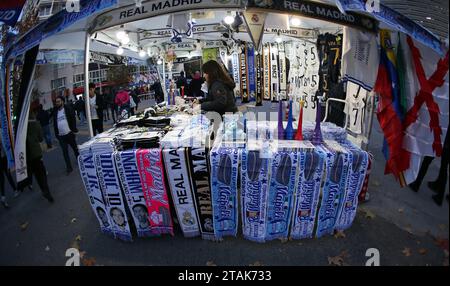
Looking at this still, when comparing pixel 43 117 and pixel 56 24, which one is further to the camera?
pixel 43 117

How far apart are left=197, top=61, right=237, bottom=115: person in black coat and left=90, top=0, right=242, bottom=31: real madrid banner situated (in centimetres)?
68

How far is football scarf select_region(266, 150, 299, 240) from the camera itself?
2209 millimetres

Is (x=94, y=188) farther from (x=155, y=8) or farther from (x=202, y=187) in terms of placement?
(x=155, y=8)

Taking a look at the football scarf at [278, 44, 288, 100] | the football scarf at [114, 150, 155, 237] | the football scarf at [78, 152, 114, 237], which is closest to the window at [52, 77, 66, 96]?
the football scarf at [78, 152, 114, 237]

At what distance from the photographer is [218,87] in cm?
327

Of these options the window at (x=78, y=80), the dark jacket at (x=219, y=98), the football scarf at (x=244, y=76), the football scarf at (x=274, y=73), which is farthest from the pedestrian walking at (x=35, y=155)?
the football scarf at (x=274, y=73)

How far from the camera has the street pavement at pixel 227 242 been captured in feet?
5.40

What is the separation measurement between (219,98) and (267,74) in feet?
25.4

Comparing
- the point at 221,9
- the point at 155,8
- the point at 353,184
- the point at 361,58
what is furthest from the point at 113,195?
the point at 361,58

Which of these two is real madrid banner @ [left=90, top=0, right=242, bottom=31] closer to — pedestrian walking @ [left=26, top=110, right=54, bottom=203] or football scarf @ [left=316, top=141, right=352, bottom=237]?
pedestrian walking @ [left=26, top=110, right=54, bottom=203]

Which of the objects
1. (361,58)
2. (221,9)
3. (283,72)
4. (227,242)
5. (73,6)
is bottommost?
(227,242)

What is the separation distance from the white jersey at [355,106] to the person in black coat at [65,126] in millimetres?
3596

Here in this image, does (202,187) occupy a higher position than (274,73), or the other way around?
(274,73)

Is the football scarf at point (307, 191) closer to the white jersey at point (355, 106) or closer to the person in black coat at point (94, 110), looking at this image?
the white jersey at point (355, 106)
